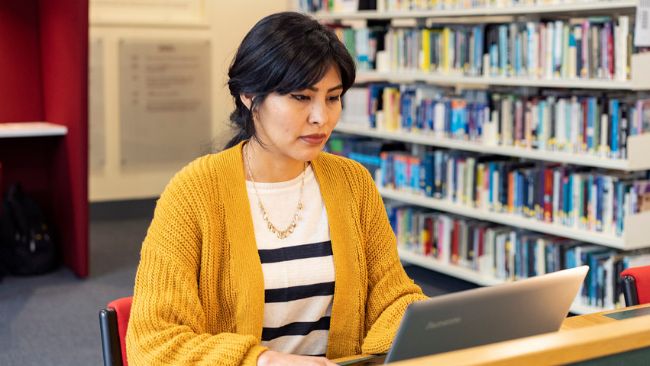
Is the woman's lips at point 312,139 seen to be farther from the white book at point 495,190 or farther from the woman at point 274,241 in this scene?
the white book at point 495,190

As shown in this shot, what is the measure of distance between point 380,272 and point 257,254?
28 centimetres

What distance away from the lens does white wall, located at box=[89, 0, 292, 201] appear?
638 cm

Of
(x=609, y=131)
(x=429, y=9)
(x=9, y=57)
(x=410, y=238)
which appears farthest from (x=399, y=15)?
(x=9, y=57)

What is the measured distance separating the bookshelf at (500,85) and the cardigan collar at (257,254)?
2.17m

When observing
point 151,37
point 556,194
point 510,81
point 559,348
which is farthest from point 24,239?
point 559,348

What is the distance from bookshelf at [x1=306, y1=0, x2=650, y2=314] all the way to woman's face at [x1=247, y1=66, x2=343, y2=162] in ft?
7.51

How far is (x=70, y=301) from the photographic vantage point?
451cm

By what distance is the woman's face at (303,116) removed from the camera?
1606 millimetres

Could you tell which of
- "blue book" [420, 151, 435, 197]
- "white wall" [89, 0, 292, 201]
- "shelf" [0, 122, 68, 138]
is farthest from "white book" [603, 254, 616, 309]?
"white wall" [89, 0, 292, 201]

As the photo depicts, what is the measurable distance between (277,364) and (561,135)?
9.21 feet

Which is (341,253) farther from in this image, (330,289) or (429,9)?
(429,9)

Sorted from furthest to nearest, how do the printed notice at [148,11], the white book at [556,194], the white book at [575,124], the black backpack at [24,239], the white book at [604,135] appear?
1. the printed notice at [148,11]
2. the black backpack at [24,239]
3. the white book at [556,194]
4. the white book at [575,124]
5. the white book at [604,135]

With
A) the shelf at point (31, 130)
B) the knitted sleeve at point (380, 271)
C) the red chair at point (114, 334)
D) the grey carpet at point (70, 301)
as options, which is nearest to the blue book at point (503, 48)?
the grey carpet at point (70, 301)

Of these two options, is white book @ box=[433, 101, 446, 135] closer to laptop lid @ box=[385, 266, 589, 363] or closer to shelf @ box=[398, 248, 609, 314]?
shelf @ box=[398, 248, 609, 314]
